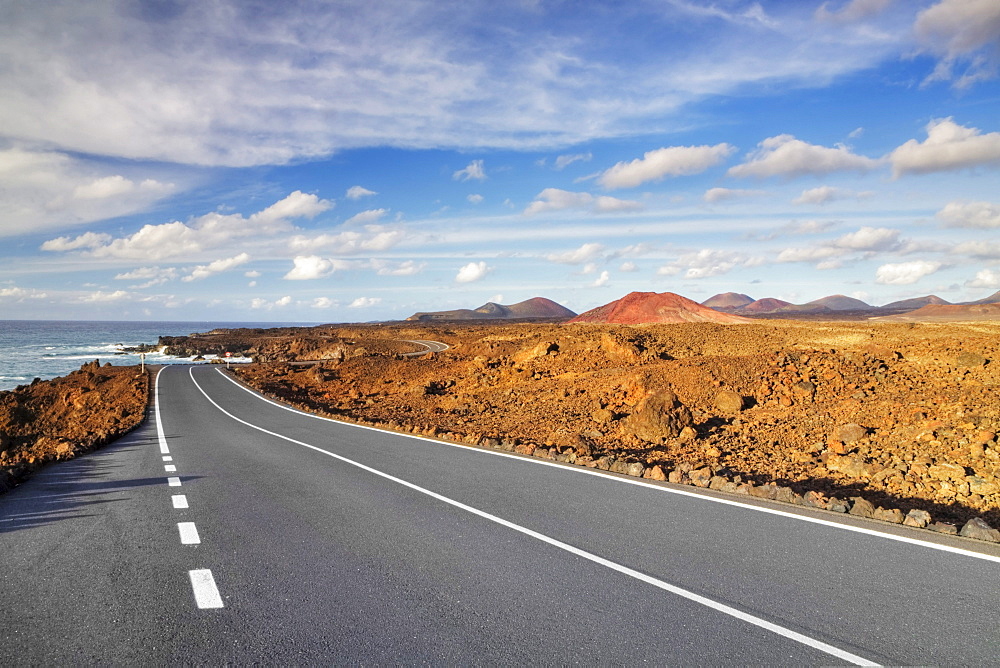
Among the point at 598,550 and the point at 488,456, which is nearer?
the point at 598,550

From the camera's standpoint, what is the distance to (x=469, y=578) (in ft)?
17.0

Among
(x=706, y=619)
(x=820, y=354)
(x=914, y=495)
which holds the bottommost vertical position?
(x=914, y=495)

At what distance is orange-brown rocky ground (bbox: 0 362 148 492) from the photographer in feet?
45.5

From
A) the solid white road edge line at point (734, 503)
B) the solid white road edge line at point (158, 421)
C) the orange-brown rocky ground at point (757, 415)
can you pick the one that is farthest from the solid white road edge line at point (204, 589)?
the solid white road edge line at point (158, 421)

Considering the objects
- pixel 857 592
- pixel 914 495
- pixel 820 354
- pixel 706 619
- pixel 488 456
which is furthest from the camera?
pixel 820 354

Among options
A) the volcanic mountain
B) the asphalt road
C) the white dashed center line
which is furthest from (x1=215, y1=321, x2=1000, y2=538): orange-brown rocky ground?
the volcanic mountain

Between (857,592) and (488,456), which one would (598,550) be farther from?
(488,456)

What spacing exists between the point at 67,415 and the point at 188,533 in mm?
24888

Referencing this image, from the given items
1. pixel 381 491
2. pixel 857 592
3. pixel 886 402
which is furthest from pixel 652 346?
pixel 857 592

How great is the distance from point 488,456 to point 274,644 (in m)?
8.19

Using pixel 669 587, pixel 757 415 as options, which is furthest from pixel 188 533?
pixel 757 415

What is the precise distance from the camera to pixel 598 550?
235 inches

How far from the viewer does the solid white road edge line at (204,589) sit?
461cm

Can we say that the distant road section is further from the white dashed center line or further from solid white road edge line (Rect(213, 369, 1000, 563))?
the white dashed center line
